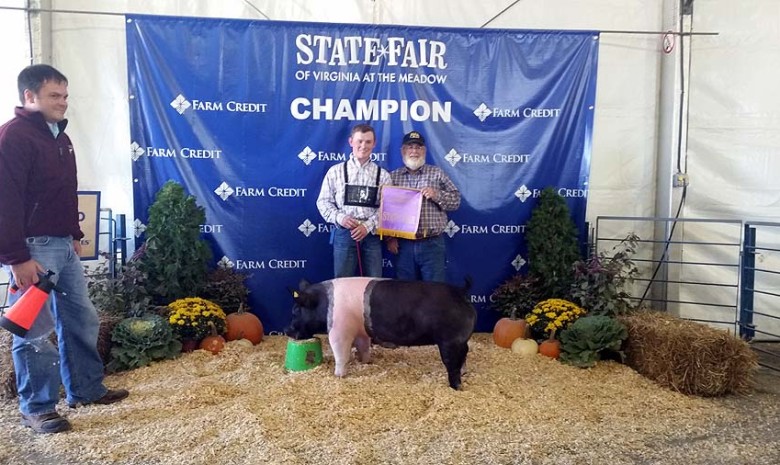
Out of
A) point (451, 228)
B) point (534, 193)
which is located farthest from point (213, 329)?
point (534, 193)

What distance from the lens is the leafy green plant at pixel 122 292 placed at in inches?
190

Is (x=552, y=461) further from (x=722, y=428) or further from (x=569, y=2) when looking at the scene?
(x=569, y=2)

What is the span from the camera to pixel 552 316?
→ 504cm

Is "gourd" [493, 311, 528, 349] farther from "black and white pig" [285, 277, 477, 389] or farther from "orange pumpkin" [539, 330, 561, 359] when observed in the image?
"black and white pig" [285, 277, 477, 389]


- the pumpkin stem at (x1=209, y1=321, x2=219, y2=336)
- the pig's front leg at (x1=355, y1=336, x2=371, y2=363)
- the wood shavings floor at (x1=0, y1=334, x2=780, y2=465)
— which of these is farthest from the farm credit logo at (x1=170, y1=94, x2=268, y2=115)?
the pig's front leg at (x1=355, y1=336, x2=371, y2=363)

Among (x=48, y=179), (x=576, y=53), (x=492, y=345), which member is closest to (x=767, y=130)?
(x=576, y=53)

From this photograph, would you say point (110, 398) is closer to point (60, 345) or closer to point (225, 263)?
point (60, 345)

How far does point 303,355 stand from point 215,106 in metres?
2.51

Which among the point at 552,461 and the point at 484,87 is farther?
the point at 484,87

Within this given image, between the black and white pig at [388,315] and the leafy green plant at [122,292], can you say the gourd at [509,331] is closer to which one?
the black and white pig at [388,315]

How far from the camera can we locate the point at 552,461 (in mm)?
3123

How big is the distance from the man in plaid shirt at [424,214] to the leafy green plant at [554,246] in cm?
92

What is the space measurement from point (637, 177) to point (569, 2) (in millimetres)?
1820

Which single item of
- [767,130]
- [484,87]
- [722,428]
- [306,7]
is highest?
[306,7]
